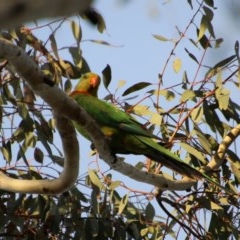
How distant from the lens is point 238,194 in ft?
10.8

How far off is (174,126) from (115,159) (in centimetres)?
76

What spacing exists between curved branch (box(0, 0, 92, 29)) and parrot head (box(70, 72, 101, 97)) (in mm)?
3082

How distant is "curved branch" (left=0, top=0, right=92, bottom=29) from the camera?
1.56ft

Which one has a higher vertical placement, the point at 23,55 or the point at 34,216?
the point at 34,216

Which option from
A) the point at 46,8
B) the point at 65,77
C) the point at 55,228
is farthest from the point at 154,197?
the point at 46,8

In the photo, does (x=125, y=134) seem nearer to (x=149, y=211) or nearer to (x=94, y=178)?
(x=94, y=178)

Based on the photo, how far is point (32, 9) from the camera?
1.57 ft

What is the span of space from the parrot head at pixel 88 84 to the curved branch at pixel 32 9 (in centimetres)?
308

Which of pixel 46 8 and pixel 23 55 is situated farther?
pixel 23 55

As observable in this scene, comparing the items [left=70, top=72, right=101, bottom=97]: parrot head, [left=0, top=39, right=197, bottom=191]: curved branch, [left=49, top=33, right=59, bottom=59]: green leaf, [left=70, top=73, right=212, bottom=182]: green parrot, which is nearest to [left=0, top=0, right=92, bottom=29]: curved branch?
[left=0, top=39, right=197, bottom=191]: curved branch

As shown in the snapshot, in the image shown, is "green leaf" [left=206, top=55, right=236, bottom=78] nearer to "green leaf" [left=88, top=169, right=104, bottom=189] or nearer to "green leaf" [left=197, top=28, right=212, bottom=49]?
"green leaf" [left=197, top=28, right=212, bottom=49]

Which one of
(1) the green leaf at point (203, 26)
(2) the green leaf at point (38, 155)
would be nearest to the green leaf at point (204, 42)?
(1) the green leaf at point (203, 26)

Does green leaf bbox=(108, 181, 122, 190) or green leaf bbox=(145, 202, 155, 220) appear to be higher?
green leaf bbox=(108, 181, 122, 190)

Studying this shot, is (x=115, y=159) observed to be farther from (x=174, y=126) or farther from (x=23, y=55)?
(x=23, y=55)
